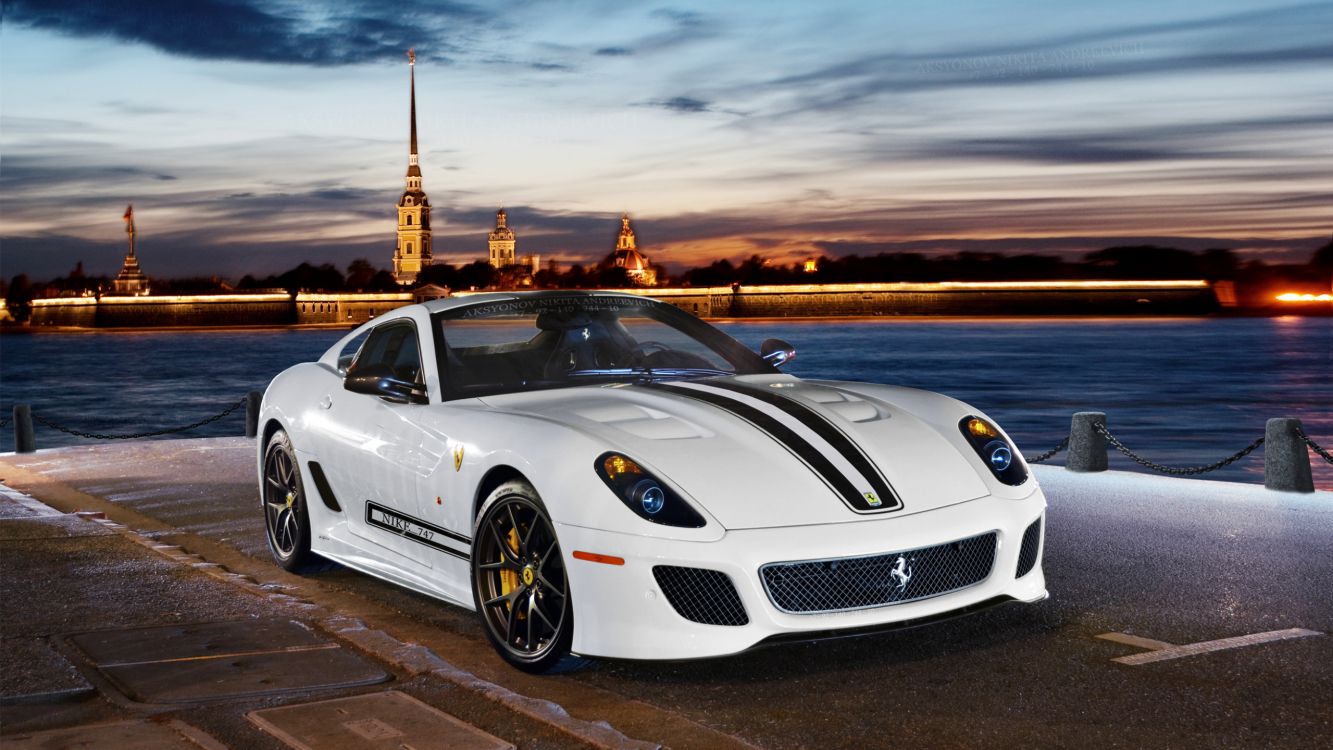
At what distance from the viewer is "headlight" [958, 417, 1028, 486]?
16.2 feet

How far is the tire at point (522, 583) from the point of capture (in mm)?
4570

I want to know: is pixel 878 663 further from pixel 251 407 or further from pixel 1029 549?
pixel 251 407

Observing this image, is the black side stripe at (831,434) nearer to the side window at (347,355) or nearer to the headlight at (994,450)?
the headlight at (994,450)

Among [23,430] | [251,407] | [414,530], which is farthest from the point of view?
[251,407]

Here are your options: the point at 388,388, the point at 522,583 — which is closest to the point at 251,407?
the point at 388,388

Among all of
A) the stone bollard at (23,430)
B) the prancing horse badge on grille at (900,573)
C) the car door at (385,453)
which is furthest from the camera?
the stone bollard at (23,430)

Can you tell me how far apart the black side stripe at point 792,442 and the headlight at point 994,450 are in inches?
27.2

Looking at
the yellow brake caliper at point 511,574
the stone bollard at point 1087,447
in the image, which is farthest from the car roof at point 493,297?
the stone bollard at point 1087,447

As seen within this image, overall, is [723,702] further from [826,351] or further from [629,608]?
[826,351]

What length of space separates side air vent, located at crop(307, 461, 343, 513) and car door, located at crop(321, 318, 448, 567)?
0.09m

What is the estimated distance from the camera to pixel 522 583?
15.5 ft

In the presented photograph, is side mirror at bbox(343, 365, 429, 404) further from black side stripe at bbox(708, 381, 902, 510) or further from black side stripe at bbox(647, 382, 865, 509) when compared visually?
black side stripe at bbox(708, 381, 902, 510)

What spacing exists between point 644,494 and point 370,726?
1.08m

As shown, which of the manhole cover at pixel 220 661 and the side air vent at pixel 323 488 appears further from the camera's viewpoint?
the side air vent at pixel 323 488
